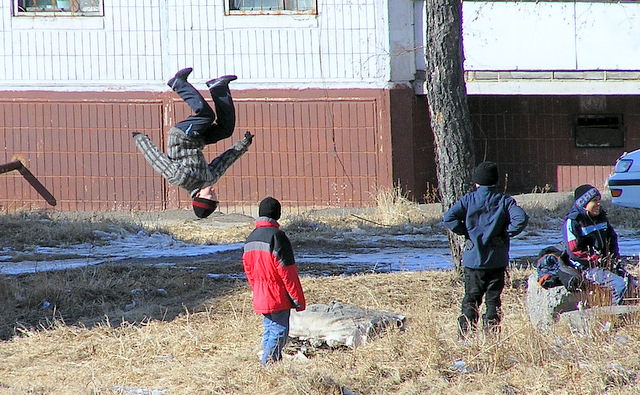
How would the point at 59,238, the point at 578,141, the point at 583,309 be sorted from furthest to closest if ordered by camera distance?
1. the point at 578,141
2. the point at 59,238
3. the point at 583,309

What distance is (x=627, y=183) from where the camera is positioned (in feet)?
41.0

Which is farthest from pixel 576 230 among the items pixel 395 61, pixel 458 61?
pixel 395 61

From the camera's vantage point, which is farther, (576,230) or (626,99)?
(626,99)

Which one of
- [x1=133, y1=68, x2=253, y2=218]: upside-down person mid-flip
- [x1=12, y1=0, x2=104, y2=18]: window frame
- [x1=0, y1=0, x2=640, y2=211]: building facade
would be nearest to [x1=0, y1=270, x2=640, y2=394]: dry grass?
[x1=133, y1=68, x2=253, y2=218]: upside-down person mid-flip

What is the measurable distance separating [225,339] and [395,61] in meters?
Answer: 8.60

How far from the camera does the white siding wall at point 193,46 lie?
15.1 meters

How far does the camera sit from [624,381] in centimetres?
564

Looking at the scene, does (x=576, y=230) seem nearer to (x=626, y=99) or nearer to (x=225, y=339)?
(x=225, y=339)

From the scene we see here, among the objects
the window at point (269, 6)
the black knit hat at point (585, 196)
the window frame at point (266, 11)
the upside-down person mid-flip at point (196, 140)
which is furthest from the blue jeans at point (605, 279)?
the window at point (269, 6)

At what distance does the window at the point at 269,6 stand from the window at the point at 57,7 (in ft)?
7.46

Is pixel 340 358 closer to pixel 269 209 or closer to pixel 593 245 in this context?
pixel 269 209

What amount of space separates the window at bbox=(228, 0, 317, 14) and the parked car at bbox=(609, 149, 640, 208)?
18.6ft

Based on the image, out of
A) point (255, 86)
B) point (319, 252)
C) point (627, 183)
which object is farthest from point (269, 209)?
point (255, 86)

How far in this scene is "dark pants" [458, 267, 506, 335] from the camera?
656 cm
